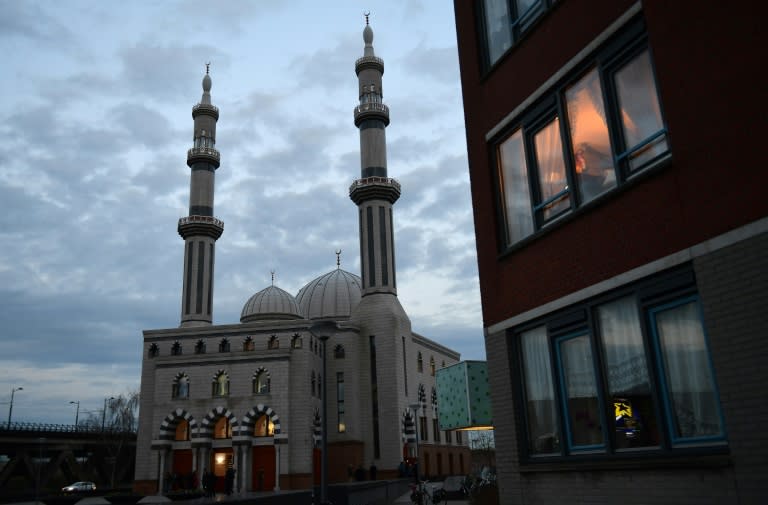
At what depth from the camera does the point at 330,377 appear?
185ft

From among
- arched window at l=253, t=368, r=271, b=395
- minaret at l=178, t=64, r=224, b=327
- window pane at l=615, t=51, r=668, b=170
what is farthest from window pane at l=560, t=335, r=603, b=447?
minaret at l=178, t=64, r=224, b=327

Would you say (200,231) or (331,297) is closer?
(200,231)

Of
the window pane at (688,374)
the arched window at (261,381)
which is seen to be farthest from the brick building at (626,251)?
the arched window at (261,381)

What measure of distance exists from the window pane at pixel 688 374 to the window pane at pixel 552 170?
2782 mm

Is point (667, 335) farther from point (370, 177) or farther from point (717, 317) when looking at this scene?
point (370, 177)

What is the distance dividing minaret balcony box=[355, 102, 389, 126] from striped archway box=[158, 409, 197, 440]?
28522 mm

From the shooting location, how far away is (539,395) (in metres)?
10.7

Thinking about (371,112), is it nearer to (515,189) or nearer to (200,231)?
(200,231)

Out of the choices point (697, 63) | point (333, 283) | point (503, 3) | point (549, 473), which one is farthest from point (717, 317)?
point (333, 283)

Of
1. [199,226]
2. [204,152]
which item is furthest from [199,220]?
[204,152]

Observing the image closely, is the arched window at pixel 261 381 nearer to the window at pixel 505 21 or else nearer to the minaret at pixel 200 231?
the minaret at pixel 200 231

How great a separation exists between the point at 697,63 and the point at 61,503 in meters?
30.8

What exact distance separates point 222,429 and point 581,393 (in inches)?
1777

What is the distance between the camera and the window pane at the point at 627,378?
340 inches
